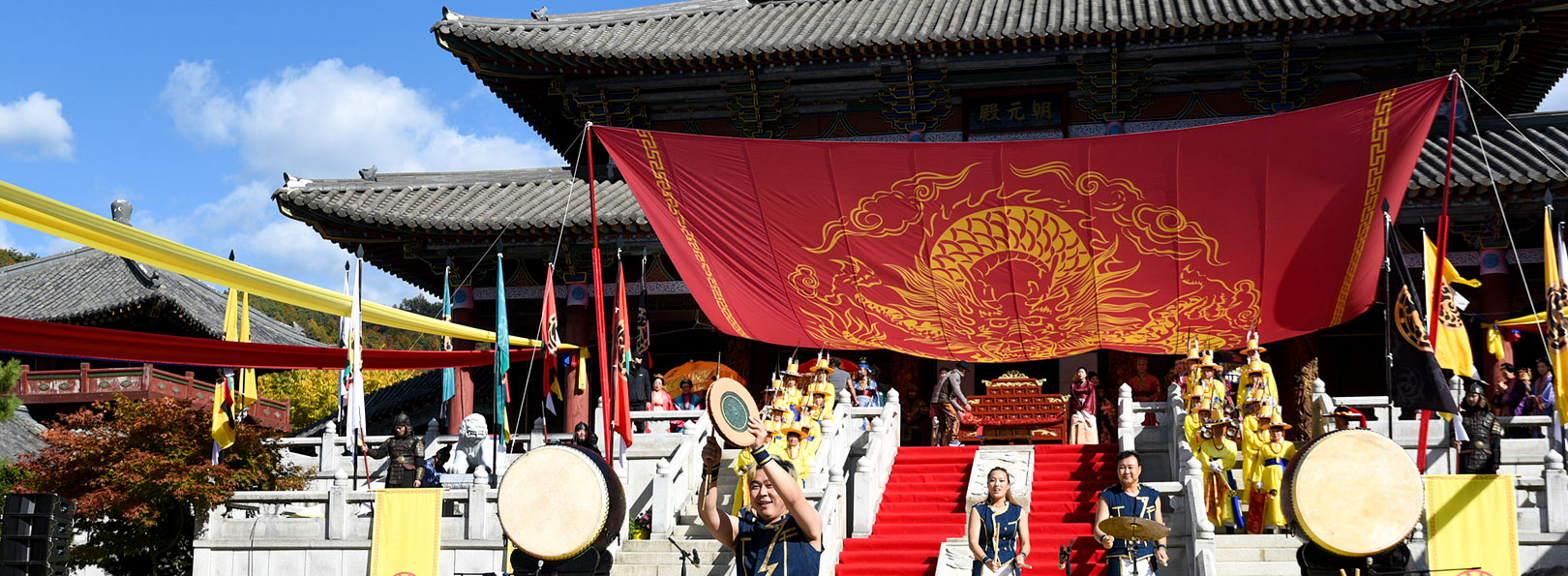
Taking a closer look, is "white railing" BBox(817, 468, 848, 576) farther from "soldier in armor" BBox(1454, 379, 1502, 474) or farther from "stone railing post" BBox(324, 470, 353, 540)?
"soldier in armor" BBox(1454, 379, 1502, 474)

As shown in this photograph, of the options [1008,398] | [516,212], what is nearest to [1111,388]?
[1008,398]

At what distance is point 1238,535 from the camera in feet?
42.2

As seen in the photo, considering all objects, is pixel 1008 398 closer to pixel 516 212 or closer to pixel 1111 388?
pixel 1111 388

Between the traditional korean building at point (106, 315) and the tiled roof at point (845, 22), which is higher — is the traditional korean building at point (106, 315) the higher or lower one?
the lower one

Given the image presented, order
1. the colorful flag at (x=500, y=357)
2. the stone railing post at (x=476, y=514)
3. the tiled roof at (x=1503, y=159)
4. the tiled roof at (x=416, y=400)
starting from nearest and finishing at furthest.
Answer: the stone railing post at (x=476, y=514) → the colorful flag at (x=500, y=357) → the tiled roof at (x=1503, y=159) → the tiled roof at (x=416, y=400)

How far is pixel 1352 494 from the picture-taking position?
820 cm

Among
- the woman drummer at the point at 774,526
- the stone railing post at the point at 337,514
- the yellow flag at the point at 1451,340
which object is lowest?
the stone railing post at the point at 337,514

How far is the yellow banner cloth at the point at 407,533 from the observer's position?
14.7m

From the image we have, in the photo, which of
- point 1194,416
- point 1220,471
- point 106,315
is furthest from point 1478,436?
point 106,315

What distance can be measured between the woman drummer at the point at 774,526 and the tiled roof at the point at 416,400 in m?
17.4

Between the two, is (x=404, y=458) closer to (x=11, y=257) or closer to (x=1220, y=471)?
(x=1220, y=471)

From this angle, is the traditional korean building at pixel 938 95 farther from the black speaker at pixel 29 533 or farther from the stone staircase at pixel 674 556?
the black speaker at pixel 29 533

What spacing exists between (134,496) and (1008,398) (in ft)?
38.1

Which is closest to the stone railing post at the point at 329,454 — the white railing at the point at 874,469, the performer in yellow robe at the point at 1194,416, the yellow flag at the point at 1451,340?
the white railing at the point at 874,469
